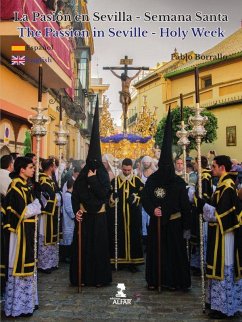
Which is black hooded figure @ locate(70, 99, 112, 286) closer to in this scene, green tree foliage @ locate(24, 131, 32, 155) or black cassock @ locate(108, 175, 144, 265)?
black cassock @ locate(108, 175, 144, 265)

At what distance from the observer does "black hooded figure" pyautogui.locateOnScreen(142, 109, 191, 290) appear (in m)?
5.42

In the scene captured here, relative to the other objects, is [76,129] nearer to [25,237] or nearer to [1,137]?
[1,137]

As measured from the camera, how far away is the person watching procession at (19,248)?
4.30 m

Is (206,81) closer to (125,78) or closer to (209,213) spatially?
(125,78)

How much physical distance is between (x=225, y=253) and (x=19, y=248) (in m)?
2.26

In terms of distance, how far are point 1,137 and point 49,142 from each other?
5061 mm

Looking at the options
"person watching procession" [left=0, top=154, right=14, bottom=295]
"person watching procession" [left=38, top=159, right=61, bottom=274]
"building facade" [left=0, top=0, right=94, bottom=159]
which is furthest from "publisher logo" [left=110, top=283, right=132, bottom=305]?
"building facade" [left=0, top=0, right=94, bottom=159]

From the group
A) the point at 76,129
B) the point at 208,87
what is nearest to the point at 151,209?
the point at 76,129

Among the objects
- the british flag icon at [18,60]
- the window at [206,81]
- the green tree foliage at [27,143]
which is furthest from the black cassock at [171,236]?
the window at [206,81]

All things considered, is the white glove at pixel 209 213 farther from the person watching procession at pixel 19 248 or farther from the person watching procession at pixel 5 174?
the person watching procession at pixel 5 174

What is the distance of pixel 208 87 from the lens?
25.3 meters

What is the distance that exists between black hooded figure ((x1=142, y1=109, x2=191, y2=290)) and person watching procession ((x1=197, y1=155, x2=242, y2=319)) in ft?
3.41

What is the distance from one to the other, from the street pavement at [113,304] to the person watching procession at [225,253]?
0.22 meters

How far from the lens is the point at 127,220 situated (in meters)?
6.82
